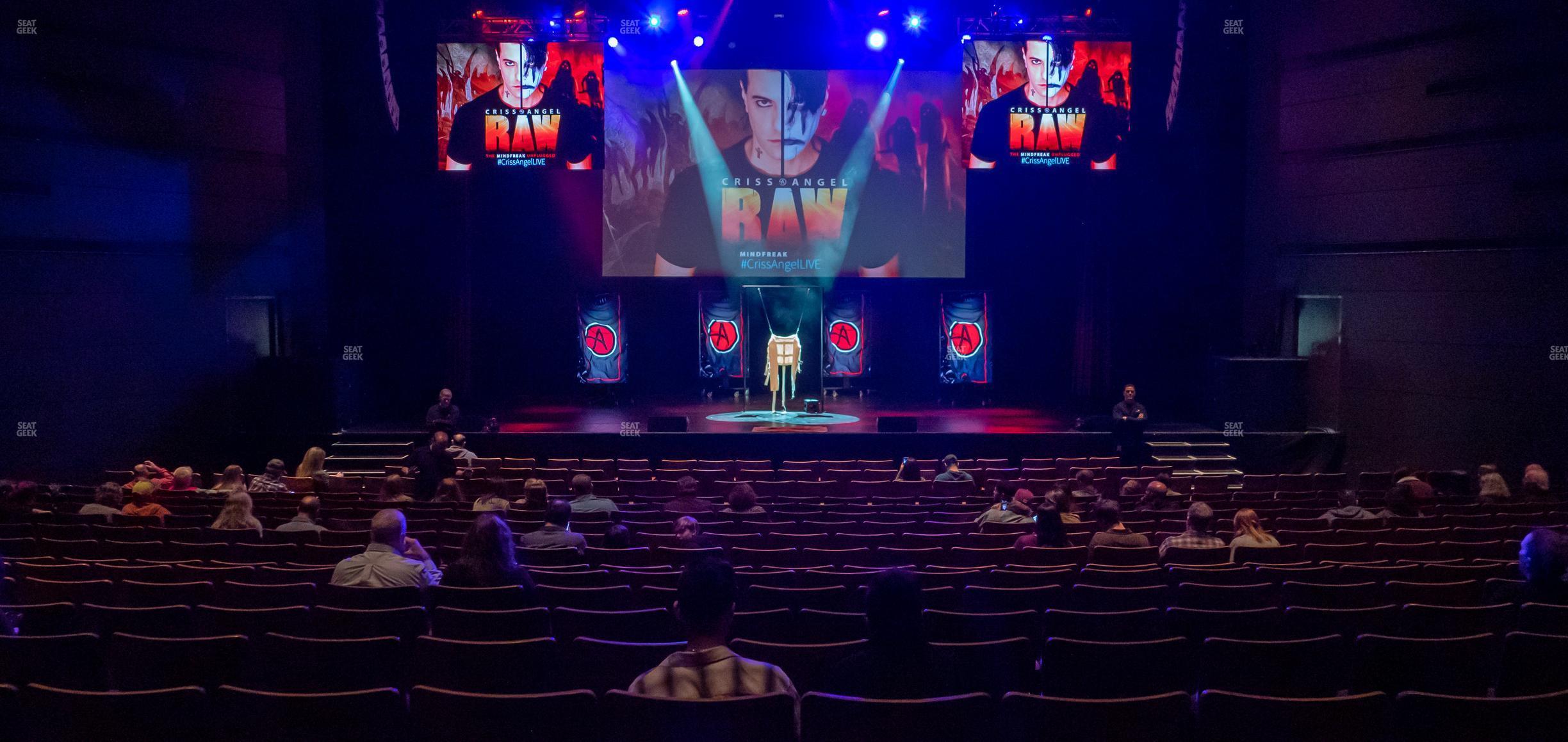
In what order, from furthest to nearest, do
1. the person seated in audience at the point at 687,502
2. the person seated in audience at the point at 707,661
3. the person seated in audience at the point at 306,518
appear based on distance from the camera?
1. the person seated in audience at the point at 687,502
2. the person seated in audience at the point at 306,518
3. the person seated in audience at the point at 707,661

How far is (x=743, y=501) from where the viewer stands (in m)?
8.23

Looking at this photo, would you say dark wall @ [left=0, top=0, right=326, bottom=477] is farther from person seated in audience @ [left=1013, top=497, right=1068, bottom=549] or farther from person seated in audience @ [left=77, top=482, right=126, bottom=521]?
person seated in audience @ [left=1013, top=497, right=1068, bottom=549]

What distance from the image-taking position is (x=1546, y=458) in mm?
12273

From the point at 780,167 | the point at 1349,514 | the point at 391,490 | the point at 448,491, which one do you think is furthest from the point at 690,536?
the point at 780,167

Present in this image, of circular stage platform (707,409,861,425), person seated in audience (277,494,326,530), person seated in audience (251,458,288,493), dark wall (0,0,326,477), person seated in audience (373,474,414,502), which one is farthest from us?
circular stage platform (707,409,861,425)

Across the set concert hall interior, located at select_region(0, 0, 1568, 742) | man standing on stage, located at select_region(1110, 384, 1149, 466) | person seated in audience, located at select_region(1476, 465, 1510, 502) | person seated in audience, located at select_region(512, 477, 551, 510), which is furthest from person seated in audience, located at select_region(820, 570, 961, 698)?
man standing on stage, located at select_region(1110, 384, 1149, 466)

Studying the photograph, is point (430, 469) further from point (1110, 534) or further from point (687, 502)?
point (1110, 534)

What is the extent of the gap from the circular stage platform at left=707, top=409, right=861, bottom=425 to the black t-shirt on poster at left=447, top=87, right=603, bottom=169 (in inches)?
194

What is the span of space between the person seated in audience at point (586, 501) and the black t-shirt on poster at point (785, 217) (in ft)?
31.8

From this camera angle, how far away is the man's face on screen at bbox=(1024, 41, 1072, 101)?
16719 mm

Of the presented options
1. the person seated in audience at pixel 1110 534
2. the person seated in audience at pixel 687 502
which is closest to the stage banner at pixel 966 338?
the person seated in audience at pixel 687 502

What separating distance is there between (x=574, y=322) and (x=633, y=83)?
451 cm

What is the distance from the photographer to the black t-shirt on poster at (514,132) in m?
16.6

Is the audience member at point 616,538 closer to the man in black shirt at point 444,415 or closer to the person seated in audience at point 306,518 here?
the person seated in audience at point 306,518
